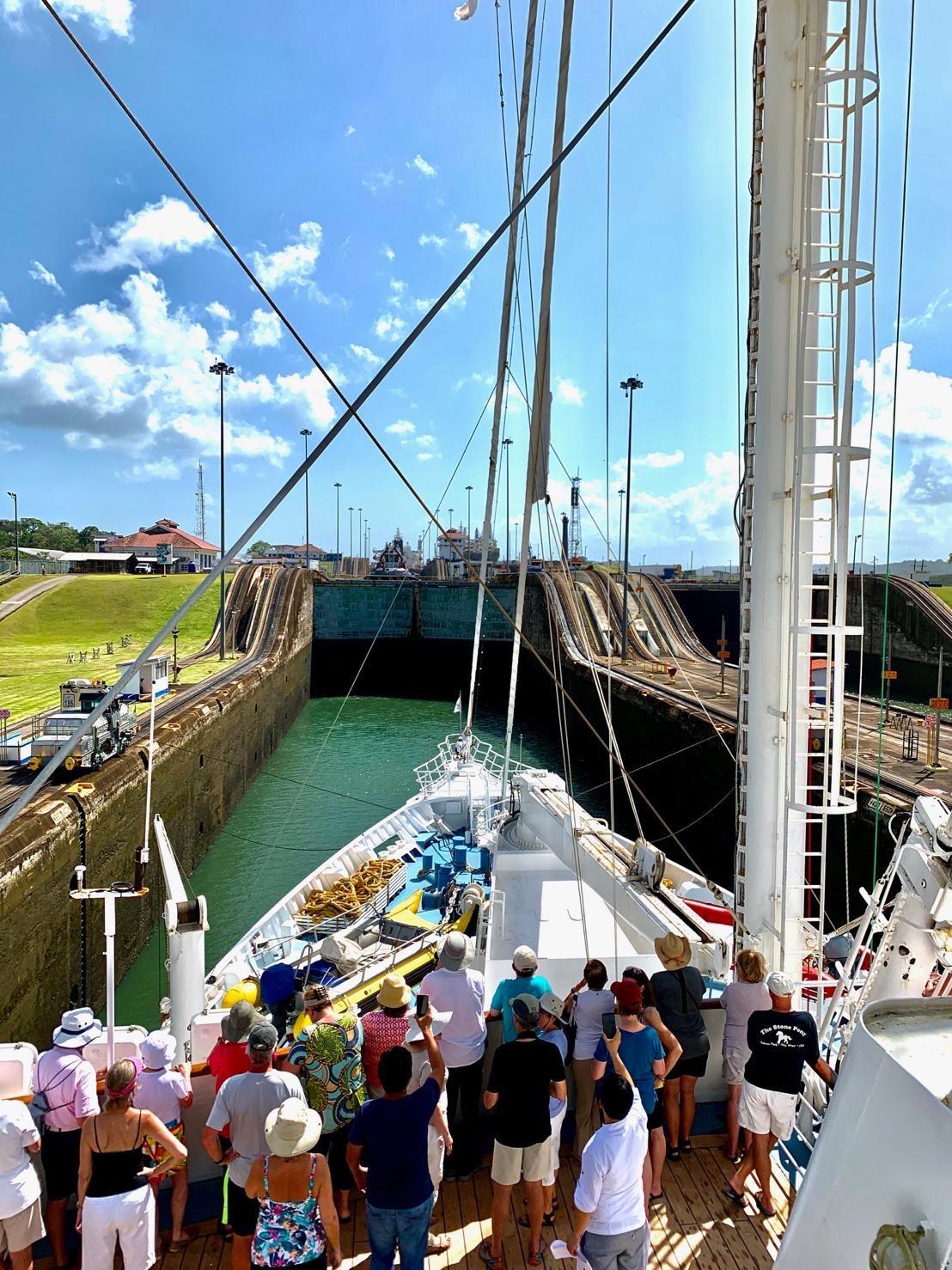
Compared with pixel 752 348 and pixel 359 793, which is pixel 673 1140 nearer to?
pixel 752 348

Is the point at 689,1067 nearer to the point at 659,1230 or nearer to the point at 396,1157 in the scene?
the point at 659,1230

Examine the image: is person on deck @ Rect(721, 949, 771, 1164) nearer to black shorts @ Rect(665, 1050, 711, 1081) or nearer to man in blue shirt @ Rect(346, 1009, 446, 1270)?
black shorts @ Rect(665, 1050, 711, 1081)

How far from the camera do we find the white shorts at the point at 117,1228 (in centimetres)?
307

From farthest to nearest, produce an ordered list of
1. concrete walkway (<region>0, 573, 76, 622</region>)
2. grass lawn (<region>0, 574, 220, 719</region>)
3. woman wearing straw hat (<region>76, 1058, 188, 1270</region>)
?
1. concrete walkway (<region>0, 573, 76, 622</region>)
2. grass lawn (<region>0, 574, 220, 719</region>)
3. woman wearing straw hat (<region>76, 1058, 188, 1270</region>)

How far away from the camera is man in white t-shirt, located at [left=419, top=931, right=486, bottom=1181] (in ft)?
13.0

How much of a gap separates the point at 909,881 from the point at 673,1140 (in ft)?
6.37

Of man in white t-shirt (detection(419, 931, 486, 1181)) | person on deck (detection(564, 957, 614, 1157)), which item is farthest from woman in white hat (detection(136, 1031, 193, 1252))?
person on deck (detection(564, 957, 614, 1157))

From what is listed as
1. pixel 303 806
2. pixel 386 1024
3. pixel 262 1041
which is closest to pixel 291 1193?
pixel 262 1041

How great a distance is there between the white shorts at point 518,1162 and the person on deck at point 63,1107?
1811mm

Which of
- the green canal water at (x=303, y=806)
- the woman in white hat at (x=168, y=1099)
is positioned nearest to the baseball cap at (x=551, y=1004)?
the woman in white hat at (x=168, y=1099)

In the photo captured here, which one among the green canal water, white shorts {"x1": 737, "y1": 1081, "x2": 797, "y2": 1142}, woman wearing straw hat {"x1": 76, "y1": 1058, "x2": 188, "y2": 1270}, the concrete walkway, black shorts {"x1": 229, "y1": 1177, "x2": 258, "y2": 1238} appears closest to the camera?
woman wearing straw hat {"x1": 76, "y1": 1058, "x2": 188, "y2": 1270}

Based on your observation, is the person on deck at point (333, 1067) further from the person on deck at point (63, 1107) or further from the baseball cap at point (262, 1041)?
the person on deck at point (63, 1107)

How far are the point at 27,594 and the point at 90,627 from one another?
6733 mm

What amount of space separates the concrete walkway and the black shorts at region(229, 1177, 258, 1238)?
1748 inches
